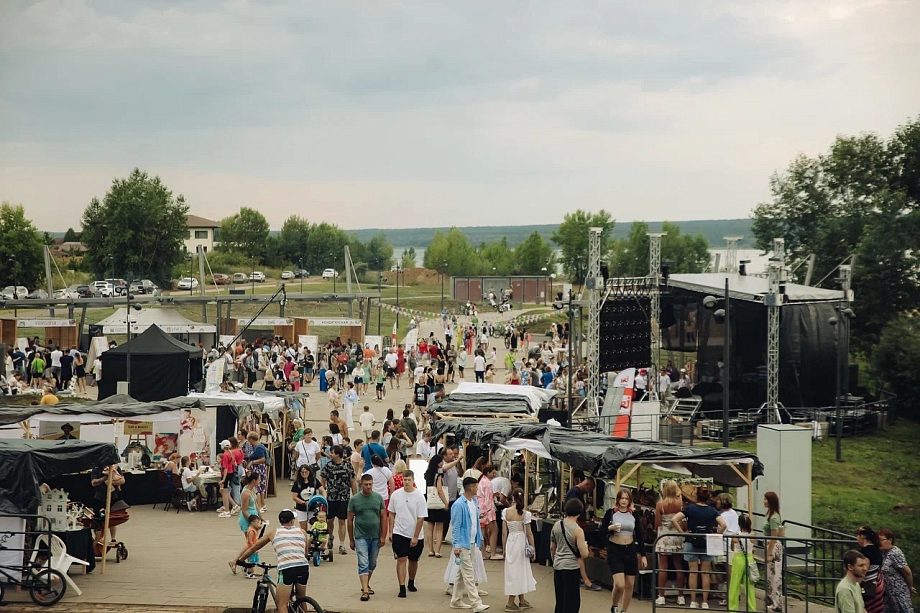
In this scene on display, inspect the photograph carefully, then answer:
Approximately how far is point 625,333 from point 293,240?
448ft

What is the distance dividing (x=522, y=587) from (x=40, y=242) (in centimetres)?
9785

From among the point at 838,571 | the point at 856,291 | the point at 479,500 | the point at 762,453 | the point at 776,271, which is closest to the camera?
the point at 479,500

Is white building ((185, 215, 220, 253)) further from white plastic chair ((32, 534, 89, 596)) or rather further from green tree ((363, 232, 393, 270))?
white plastic chair ((32, 534, 89, 596))

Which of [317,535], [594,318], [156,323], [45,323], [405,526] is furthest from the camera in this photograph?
[156,323]

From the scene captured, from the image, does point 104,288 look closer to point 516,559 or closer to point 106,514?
point 106,514

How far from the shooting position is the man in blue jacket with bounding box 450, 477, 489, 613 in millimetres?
11164

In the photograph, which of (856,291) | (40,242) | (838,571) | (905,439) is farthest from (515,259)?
(838,571)

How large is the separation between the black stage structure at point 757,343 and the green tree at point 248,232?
416 ft

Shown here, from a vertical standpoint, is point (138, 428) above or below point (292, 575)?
above

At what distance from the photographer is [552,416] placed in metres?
27.4

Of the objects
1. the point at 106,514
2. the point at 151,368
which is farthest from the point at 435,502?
the point at 151,368

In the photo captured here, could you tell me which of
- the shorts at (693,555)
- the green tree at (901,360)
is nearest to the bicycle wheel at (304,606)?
the shorts at (693,555)

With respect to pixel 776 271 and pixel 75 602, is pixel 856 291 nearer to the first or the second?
pixel 776 271

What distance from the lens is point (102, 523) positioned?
13.2 meters
